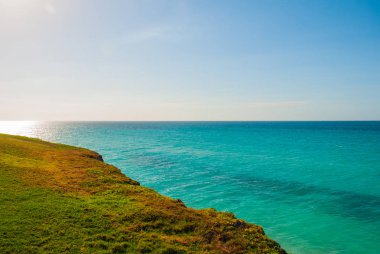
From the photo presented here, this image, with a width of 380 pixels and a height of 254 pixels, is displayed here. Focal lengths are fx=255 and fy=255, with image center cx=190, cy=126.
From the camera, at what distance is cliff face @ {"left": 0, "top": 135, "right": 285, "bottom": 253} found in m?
13.4

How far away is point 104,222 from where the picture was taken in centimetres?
1568

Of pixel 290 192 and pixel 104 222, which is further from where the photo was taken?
pixel 290 192

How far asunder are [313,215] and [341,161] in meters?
40.0

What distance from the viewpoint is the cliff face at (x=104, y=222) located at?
43.9 feet

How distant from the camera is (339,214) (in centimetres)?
2869

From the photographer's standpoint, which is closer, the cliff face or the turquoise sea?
the cliff face

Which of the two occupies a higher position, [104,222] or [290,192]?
[104,222]

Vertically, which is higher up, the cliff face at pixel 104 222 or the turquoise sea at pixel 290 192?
the cliff face at pixel 104 222

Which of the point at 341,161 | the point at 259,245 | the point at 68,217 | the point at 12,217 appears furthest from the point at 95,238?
the point at 341,161

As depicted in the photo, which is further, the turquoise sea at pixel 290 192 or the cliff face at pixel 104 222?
the turquoise sea at pixel 290 192

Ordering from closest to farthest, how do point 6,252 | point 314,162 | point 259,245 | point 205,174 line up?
point 6,252 < point 259,245 < point 205,174 < point 314,162

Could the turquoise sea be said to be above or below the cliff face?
below

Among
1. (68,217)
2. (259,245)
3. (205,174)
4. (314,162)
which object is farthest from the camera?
(314,162)

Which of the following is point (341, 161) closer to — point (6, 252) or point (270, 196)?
point (270, 196)
